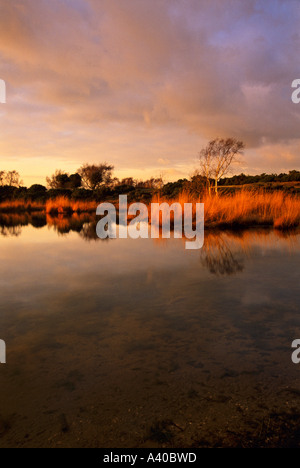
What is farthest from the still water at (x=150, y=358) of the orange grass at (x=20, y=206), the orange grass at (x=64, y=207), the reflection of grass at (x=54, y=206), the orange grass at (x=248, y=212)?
the orange grass at (x=20, y=206)

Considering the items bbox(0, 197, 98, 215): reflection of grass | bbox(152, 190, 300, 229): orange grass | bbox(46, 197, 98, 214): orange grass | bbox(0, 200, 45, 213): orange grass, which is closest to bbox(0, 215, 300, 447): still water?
bbox(152, 190, 300, 229): orange grass

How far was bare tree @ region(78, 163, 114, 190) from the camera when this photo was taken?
3916 centimetres

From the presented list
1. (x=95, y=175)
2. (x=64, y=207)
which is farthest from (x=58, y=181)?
(x=64, y=207)

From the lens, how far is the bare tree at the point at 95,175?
39156 mm

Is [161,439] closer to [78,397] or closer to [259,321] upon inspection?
[78,397]

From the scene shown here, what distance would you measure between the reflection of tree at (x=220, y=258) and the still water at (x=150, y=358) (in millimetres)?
102

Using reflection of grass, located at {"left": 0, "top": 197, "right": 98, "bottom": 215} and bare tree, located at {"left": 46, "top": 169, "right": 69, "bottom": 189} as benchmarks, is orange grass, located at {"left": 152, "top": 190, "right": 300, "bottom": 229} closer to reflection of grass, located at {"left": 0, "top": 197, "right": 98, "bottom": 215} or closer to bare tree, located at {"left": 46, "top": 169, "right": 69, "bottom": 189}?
reflection of grass, located at {"left": 0, "top": 197, "right": 98, "bottom": 215}

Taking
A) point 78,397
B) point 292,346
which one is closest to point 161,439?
point 78,397

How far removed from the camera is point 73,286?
3.88m

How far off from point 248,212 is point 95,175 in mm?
30732

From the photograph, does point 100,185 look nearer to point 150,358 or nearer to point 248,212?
point 248,212

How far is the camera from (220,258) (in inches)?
214

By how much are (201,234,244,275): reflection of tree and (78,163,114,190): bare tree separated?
111 feet

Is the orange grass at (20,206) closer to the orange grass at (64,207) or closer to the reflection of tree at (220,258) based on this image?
the orange grass at (64,207)
